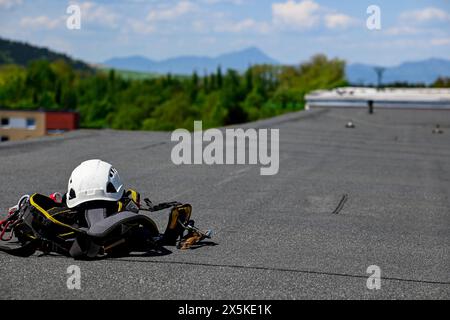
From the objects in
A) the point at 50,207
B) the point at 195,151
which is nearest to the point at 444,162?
the point at 195,151

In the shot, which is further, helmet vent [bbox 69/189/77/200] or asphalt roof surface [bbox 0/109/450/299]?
helmet vent [bbox 69/189/77/200]

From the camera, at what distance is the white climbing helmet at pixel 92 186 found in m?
8.12

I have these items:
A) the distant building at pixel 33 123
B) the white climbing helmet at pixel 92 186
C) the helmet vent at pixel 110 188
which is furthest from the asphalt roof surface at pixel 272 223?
the distant building at pixel 33 123

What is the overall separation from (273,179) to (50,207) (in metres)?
8.30

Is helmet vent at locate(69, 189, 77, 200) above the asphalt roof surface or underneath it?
above

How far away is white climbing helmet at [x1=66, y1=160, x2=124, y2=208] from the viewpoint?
8125 millimetres

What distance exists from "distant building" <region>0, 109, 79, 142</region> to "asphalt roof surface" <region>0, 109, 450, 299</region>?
89479 mm

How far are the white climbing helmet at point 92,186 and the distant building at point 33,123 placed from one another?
104906 millimetres

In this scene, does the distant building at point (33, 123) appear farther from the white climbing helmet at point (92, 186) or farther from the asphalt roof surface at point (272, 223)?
the white climbing helmet at point (92, 186)

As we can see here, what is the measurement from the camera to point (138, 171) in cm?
1670

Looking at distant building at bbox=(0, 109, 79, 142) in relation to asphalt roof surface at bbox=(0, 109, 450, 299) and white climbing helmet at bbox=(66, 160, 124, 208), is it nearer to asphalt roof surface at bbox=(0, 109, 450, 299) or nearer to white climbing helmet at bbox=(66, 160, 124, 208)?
asphalt roof surface at bbox=(0, 109, 450, 299)

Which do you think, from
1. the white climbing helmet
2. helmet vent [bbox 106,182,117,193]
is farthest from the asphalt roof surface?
helmet vent [bbox 106,182,117,193]
